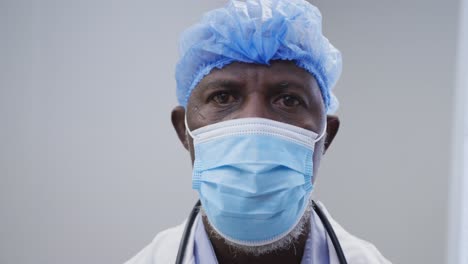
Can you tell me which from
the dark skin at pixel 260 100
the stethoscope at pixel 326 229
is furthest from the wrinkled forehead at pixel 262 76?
the stethoscope at pixel 326 229

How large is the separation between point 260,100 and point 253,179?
0.20 meters

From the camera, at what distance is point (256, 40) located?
0.86m

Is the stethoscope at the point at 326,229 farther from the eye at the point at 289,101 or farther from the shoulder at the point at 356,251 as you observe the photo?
the eye at the point at 289,101

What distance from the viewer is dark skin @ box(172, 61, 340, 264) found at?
0.88 metres

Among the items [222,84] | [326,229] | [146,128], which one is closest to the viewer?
[222,84]

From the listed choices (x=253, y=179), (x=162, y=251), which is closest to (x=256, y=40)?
(x=253, y=179)

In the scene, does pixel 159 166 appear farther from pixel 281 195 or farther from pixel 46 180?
pixel 281 195

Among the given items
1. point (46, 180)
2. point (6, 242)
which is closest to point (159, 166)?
point (46, 180)

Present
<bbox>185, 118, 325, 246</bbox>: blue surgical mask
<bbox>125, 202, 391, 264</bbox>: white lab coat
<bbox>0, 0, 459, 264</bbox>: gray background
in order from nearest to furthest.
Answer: <bbox>185, 118, 325, 246</bbox>: blue surgical mask < <bbox>125, 202, 391, 264</bbox>: white lab coat < <bbox>0, 0, 459, 264</bbox>: gray background

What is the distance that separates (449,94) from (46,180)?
5.91 ft

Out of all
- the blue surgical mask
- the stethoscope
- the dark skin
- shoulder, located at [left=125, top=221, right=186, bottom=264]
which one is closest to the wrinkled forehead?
the dark skin

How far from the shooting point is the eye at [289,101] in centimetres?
91

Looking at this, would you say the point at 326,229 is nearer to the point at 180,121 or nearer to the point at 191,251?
the point at 191,251

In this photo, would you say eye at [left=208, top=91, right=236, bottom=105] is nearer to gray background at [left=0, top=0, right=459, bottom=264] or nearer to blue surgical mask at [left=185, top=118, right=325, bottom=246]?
blue surgical mask at [left=185, top=118, right=325, bottom=246]
